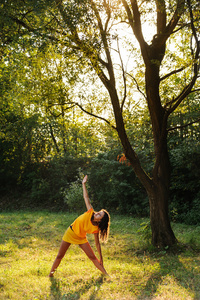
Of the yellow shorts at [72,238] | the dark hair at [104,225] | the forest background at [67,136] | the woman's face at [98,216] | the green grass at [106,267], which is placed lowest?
the green grass at [106,267]

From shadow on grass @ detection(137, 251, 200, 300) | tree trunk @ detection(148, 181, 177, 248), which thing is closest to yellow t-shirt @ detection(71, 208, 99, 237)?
shadow on grass @ detection(137, 251, 200, 300)

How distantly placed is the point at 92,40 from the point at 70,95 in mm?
2309

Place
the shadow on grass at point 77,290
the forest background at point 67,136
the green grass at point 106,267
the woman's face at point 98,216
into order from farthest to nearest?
1. the forest background at point 67,136
2. the woman's face at point 98,216
3. the green grass at point 106,267
4. the shadow on grass at point 77,290

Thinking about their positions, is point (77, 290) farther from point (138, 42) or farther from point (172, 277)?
point (138, 42)

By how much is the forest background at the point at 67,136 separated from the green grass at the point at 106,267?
2.78 metres

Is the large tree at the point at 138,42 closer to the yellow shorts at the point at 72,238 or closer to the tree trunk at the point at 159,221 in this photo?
the tree trunk at the point at 159,221

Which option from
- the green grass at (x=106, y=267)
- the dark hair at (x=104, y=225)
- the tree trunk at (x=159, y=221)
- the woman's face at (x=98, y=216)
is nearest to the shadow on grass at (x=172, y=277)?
the green grass at (x=106, y=267)

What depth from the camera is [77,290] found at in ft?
17.4

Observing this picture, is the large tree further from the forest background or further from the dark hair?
the dark hair

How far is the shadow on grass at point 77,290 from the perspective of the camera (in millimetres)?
4946

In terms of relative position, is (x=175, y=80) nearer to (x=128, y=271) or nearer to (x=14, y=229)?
(x=128, y=271)

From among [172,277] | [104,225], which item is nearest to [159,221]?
[172,277]

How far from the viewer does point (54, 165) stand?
18688mm

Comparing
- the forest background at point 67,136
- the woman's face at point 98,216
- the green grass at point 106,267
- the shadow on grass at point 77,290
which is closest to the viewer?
the shadow on grass at point 77,290
